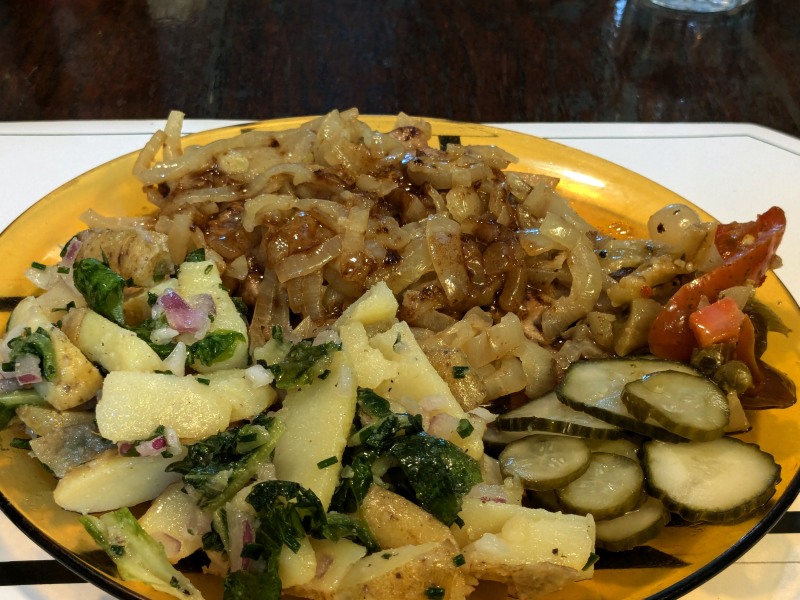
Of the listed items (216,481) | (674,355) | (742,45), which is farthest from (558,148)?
(742,45)

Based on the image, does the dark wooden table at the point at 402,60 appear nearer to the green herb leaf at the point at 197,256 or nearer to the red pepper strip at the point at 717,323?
the green herb leaf at the point at 197,256

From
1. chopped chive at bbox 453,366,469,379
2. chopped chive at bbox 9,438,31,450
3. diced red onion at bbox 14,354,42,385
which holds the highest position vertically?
diced red onion at bbox 14,354,42,385

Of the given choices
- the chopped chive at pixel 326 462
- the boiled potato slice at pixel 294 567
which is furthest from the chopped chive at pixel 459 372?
the boiled potato slice at pixel 294 567

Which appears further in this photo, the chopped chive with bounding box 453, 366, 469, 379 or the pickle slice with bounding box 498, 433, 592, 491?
the chopped chive with bounding box 453, 366, 469, 379

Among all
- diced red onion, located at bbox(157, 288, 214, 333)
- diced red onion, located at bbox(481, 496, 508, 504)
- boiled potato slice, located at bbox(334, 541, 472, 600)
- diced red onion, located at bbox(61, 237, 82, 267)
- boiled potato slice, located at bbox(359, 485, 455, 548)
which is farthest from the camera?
diced red onion, located at bbox(61, 237, 82, 267)

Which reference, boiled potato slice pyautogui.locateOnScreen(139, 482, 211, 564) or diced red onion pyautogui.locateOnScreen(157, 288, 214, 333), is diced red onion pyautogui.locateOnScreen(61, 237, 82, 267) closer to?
diced red onion pyautogui.locateOnScreen(157, 288, 214, 333)

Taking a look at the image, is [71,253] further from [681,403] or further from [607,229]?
[607,229]

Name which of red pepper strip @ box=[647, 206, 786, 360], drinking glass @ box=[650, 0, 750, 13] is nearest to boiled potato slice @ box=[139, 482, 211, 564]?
red pepper strip @ box=[647, 206, 786, 360]
